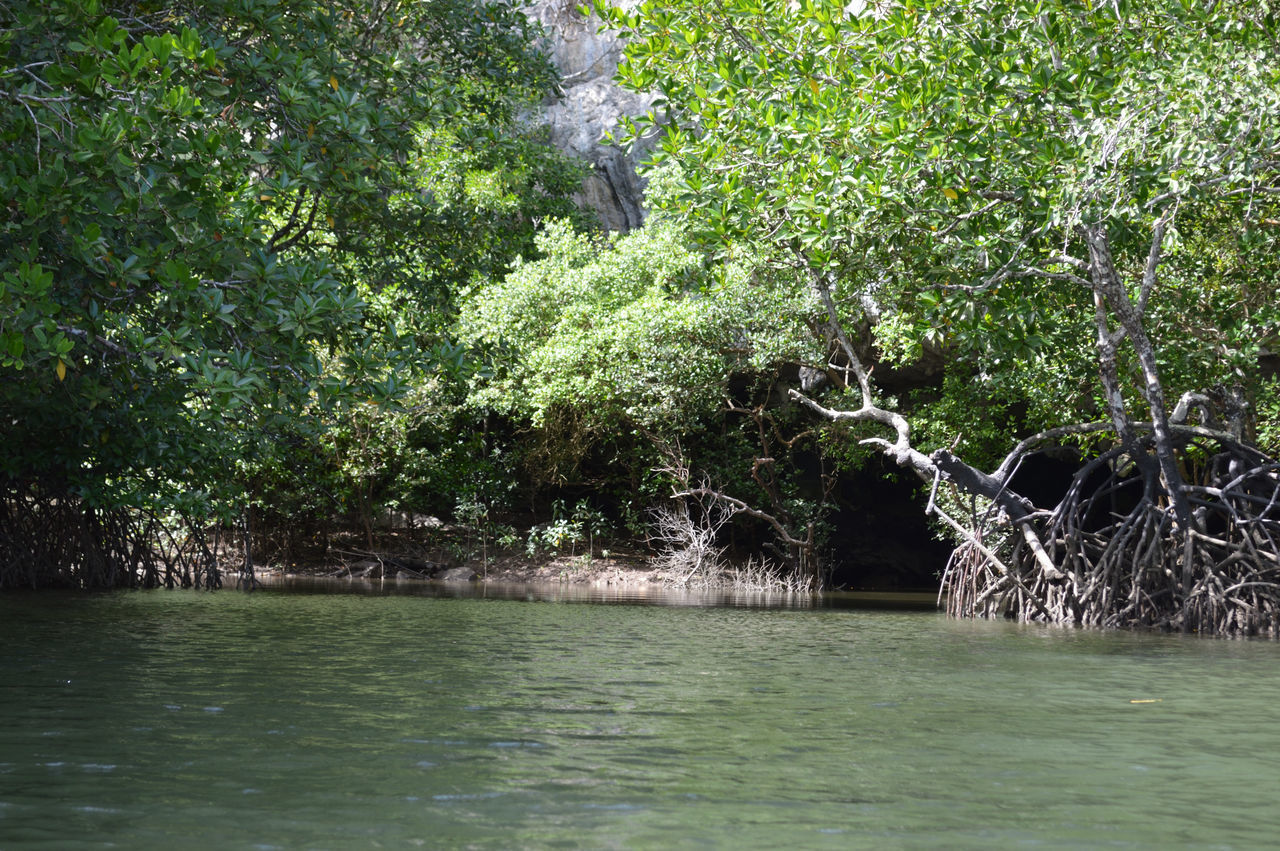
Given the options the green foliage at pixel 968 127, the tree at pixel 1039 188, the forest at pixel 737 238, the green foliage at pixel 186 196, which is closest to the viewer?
the green foliage at pixel 186 196

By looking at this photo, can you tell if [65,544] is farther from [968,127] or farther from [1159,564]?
[1159,564]

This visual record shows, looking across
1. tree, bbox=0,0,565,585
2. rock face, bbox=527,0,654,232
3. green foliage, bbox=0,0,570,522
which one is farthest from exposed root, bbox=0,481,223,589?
rock face, bbox=527,0,654,232

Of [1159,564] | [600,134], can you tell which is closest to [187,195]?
[1159,564]

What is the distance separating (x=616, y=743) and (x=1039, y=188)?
8379 mm

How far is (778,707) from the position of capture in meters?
7.28

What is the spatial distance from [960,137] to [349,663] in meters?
7.18

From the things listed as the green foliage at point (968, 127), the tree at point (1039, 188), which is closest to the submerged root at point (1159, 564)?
the tree at point (1039, 188)

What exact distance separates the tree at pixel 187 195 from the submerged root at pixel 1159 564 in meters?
9.12

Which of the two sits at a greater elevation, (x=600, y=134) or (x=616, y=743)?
(x=600, y=134)

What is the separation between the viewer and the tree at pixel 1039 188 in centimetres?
1120

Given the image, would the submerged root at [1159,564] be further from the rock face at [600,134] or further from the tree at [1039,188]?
the rock face at [600,134]

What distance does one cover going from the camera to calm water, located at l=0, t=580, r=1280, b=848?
4.23 m

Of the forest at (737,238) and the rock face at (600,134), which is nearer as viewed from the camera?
the forest at (737,238)

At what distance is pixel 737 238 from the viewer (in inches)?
531
